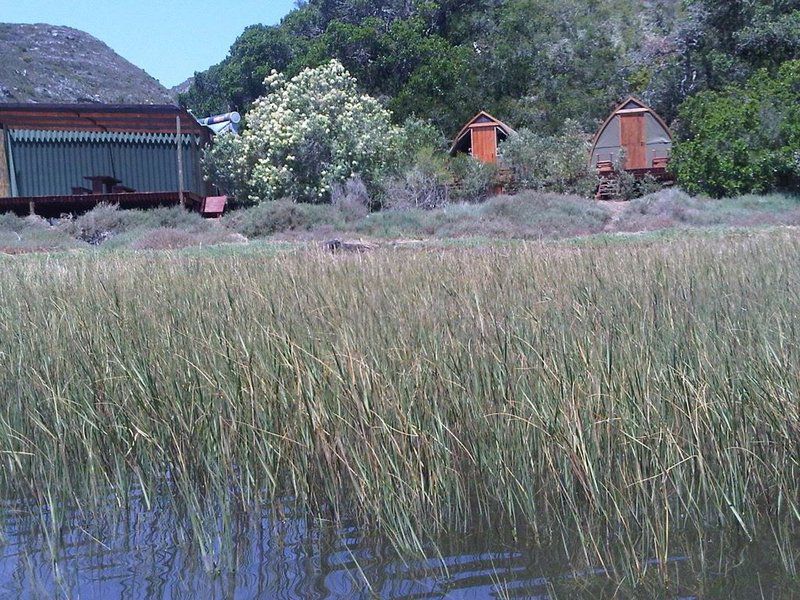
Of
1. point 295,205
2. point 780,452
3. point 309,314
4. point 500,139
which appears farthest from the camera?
point 500,139

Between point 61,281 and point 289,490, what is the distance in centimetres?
447

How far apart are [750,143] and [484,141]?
9244 mm

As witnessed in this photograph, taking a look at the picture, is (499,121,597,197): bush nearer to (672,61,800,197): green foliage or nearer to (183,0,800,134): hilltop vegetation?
(672,61,800,197): green foliage

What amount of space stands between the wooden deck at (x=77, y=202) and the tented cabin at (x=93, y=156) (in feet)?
0.07

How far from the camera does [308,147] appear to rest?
2373cm

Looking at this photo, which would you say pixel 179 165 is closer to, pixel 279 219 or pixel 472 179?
pixel 279 219

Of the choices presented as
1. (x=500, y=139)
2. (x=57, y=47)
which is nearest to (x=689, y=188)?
(x=500, y=139)

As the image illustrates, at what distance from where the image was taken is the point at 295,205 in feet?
66.2

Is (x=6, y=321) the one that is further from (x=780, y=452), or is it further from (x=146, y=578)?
(x=780, y=452)

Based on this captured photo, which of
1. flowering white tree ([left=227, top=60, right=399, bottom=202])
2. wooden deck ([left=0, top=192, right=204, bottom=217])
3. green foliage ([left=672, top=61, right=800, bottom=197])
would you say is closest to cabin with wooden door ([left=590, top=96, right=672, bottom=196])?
green foliage ([left=672, top=61, right=800, bottom=197])

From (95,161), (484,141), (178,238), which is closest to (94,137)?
(95,161)

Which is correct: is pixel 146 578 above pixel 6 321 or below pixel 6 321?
below

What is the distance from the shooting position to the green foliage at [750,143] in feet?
74.7

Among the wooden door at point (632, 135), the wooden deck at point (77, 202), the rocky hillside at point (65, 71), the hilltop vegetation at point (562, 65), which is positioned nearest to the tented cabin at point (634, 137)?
the wooden door at point (632, 135)
